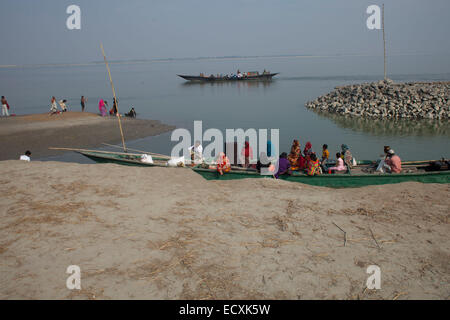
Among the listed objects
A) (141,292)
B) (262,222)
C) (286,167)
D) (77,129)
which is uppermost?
(77,129)

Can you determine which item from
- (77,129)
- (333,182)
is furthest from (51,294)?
(77,129)

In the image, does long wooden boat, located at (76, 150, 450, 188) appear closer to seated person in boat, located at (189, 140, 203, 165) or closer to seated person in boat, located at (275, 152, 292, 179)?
seated person in boat, located at (275, 152, 292, 179)

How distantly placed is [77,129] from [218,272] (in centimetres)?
2057

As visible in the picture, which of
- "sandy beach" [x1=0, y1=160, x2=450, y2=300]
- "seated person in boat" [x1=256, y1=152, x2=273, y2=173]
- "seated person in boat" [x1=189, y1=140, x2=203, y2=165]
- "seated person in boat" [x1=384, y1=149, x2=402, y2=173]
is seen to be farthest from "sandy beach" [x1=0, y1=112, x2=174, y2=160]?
"seated person in boat" [x1=384, y1=149, x2=402, y2=173]

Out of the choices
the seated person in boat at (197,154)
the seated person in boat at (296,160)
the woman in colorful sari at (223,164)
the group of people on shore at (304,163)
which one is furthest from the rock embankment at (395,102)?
the woman in colorful sari at (223,164)

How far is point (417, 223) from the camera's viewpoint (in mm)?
5992

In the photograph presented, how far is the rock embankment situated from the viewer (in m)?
24.5

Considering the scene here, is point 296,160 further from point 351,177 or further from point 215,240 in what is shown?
point 215,240

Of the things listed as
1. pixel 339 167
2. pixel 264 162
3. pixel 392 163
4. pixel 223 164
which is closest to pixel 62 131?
pixel 223 164

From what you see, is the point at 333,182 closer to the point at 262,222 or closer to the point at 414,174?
the point at 414,174

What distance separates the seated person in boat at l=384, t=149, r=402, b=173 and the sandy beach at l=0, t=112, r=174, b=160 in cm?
1579

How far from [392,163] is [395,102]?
18.9 metres

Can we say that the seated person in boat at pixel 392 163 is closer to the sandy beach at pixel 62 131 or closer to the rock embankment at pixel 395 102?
the sandy beach at pixel 62 131

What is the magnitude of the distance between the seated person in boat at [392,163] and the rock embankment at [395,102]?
56.4ft
